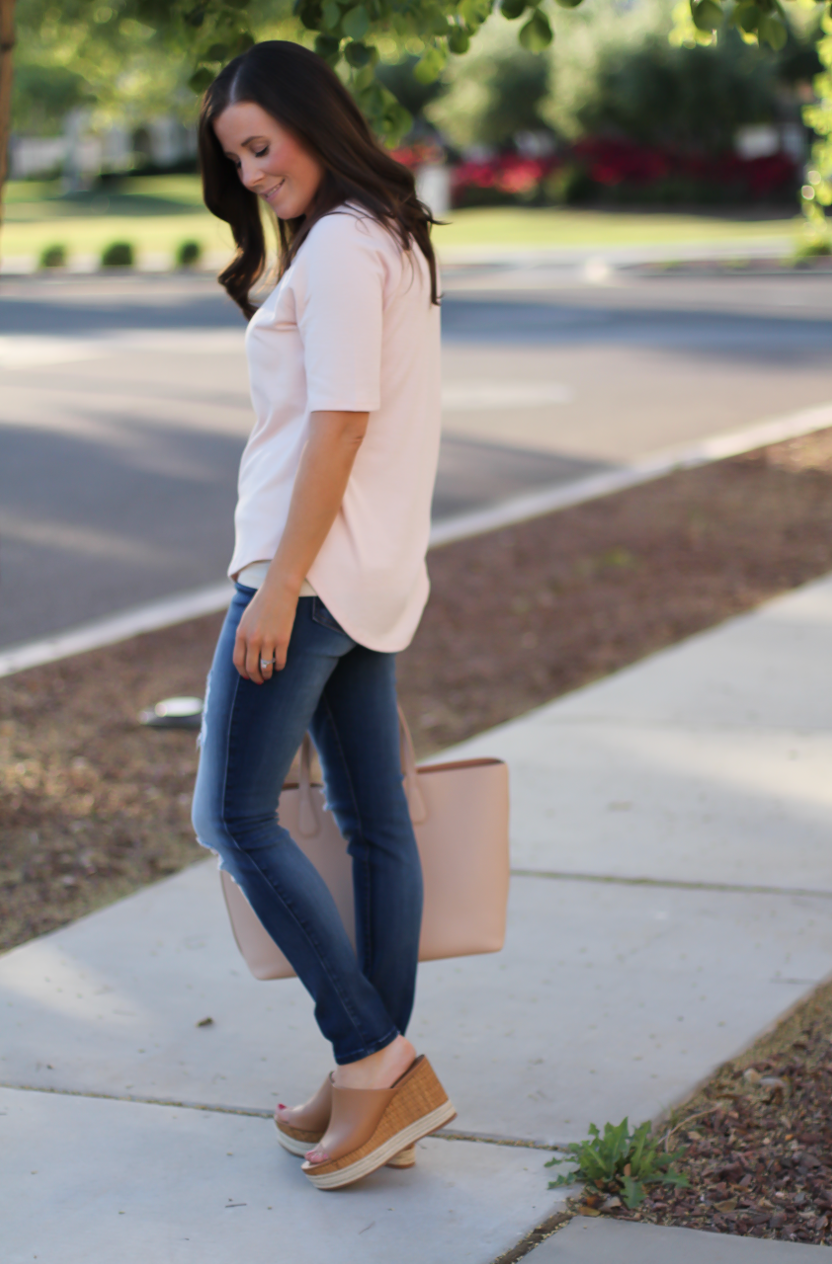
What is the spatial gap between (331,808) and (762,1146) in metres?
0.99

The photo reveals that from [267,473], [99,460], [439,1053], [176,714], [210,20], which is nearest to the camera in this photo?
[267,473]

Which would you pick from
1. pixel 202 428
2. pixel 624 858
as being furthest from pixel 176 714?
pixel 202 428

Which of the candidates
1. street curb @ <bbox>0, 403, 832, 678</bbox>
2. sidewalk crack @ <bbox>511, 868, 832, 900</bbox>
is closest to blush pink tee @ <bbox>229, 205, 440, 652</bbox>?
sidewalk crack @ <bbox>511, 868, 832, 900</bbox>

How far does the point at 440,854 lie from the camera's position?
113 inches

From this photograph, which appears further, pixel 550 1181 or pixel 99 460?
pixel 99 460

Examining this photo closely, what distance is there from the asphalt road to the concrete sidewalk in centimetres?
323

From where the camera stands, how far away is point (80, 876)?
167 inches

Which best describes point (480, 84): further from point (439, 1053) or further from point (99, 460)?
point (439, 1053)

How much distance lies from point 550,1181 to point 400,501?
1.19 metres

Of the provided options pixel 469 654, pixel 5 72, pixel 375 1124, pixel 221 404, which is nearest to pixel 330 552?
pixel 375 1124

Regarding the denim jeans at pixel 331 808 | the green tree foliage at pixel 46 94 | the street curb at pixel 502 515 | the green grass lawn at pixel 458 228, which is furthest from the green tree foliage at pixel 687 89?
the denim jeans at pixel 331 808

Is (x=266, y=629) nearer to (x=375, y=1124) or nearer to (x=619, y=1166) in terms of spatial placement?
(x=375, y=1124)

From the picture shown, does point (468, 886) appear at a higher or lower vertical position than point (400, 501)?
lower

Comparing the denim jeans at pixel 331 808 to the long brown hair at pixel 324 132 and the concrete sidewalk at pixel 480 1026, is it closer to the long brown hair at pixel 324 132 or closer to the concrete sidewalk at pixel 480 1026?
the concrete sidewalk at pixel 480 1026
